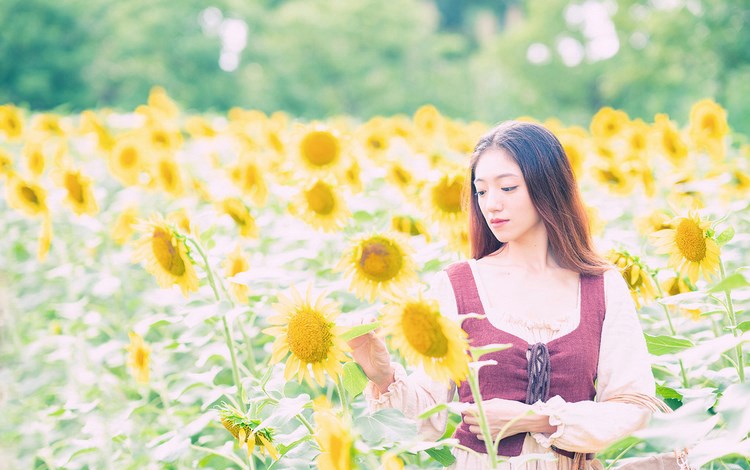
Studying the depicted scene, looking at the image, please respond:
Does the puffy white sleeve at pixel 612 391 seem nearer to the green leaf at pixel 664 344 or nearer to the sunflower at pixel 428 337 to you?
the green leaf at pixel 664 344

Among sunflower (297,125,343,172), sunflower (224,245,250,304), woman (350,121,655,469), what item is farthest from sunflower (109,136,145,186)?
woman (350,121,655,469)

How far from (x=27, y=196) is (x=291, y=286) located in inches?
88.4

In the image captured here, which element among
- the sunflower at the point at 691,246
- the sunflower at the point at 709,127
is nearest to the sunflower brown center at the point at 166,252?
the sunflower at the point at 691,246

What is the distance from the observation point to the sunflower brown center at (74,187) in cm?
359

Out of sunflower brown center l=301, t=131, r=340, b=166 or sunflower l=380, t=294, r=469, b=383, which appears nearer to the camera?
sunflower l=380, t=294, r=469, b=383

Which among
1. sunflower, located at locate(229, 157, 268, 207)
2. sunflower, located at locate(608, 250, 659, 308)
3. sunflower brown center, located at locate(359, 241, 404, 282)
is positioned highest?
sunflower, located at locate(229, 157, 268, 207)

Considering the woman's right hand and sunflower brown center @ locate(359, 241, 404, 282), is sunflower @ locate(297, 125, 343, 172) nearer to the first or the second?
sunflower brown center @ locate(359, 241, 404, 282)

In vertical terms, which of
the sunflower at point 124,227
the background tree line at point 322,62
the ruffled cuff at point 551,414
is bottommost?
the ruffled cuff at point 551,414

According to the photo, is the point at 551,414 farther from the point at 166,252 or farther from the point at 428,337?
the point at 166,252

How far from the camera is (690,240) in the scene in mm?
2117

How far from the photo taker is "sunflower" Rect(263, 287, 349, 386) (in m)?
1.82

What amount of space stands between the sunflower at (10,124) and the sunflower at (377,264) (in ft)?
12.2

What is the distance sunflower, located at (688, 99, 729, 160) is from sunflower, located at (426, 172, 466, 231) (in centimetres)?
186

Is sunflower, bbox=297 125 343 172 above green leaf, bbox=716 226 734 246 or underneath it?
above
